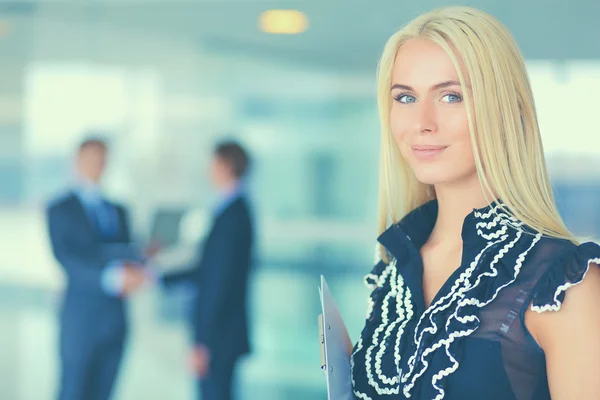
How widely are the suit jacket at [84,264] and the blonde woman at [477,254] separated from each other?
3.08m

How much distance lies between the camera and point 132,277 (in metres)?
4.73

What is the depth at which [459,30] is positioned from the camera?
146cm

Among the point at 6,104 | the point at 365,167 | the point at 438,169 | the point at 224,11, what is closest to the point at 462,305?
the point at 438,169

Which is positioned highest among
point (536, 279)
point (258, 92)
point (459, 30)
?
point (258, 92)

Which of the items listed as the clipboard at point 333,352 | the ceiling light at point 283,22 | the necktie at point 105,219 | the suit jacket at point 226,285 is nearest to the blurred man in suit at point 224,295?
the suit jacket at point 226,285

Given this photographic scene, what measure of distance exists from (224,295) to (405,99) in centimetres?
281

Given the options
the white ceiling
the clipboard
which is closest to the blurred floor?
the white ceiling

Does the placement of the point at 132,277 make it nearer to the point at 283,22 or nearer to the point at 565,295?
the point at 283,22

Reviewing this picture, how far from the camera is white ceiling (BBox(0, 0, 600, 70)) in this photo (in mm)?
4371

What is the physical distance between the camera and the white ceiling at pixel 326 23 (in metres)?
4.37

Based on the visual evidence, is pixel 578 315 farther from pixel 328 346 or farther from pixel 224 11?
pixel 224 11

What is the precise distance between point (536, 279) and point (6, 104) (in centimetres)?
414

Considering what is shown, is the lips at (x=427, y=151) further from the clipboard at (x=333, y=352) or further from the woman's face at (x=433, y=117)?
the clipboard at (x=333, y=352)

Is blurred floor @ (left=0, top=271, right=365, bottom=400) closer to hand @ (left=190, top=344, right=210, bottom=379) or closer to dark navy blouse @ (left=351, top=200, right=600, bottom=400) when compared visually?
hand @ (left=190, top=344, right=210, bottom=379)
